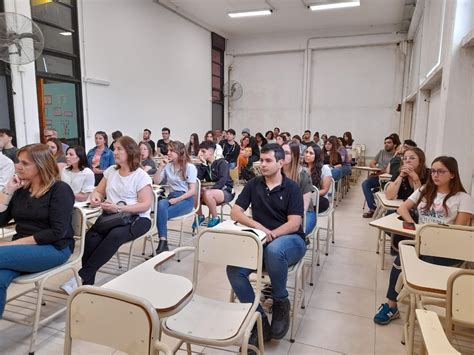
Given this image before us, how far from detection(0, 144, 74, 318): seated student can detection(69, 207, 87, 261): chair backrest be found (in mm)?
52

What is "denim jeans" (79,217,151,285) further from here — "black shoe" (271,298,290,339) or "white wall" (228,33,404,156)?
"white wall" (228,33,404,156)

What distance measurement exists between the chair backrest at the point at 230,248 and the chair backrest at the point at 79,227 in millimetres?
866

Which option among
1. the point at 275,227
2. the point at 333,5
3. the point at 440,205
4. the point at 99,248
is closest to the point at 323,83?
the point at 333,5

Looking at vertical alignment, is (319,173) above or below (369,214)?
above

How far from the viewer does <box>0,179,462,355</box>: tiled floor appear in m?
2.04

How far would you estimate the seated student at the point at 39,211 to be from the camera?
201cm

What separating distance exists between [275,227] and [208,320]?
86 centimetres

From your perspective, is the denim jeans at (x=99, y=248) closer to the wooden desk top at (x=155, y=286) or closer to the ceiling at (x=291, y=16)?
the wooden desk top at (x=155, y=286)

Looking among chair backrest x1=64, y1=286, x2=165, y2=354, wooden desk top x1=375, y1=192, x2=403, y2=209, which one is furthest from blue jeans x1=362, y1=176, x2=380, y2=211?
Result: chair backrest x1=64, y1=286, x2=165, y2=354

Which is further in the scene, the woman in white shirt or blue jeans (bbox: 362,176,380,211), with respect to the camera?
blue jeans (bbox: 362,176,380,211)

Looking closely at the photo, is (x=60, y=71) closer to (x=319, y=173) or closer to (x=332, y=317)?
(x=319, y=173)

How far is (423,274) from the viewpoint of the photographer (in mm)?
1707

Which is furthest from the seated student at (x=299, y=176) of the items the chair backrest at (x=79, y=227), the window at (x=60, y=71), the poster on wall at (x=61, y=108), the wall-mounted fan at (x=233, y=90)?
the wall-mounted fan at (x=233, y=90)

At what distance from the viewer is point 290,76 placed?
1075 centimetres
